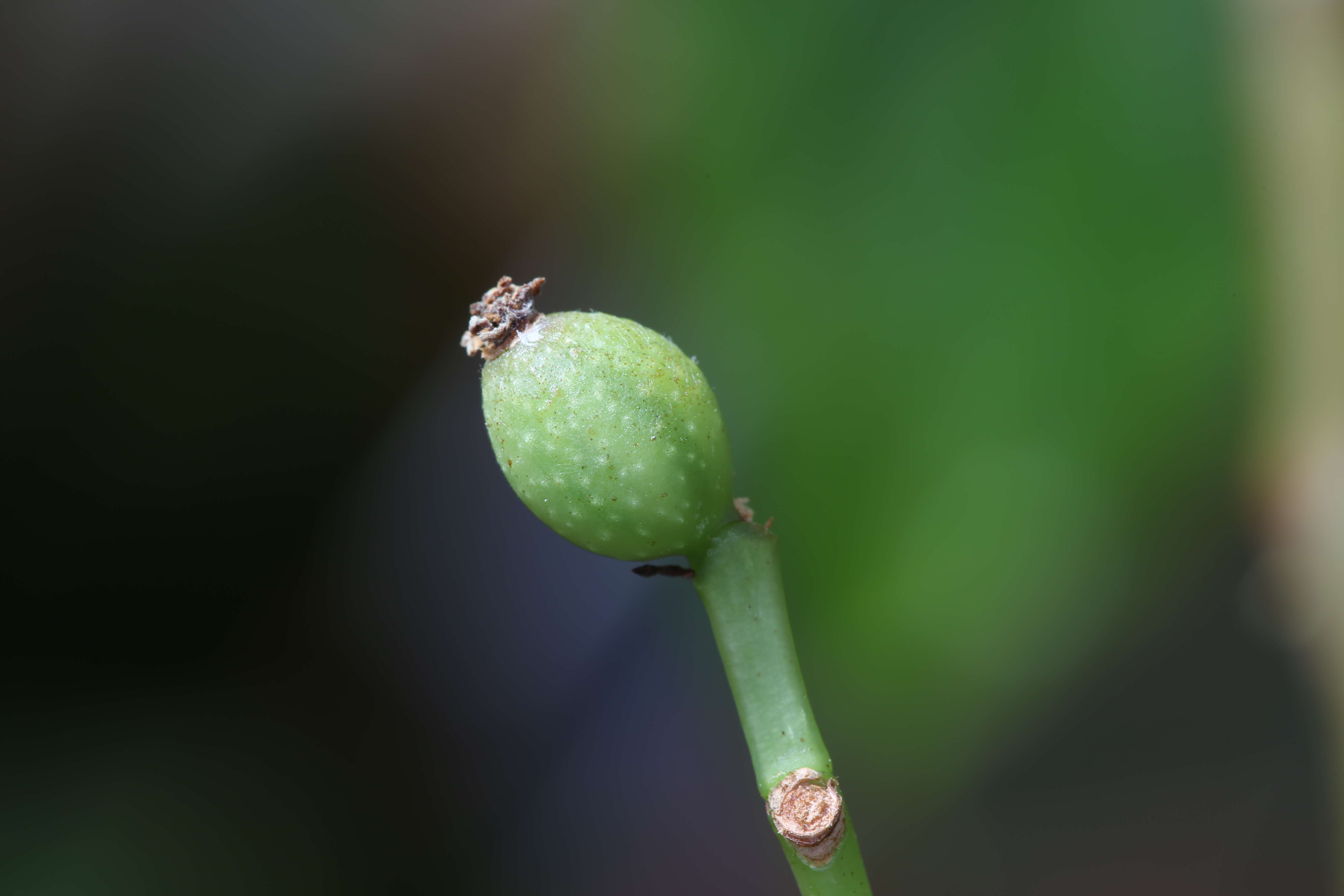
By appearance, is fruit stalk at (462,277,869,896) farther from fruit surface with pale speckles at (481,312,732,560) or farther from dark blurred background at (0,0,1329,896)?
dark blurred background at (0,0,1329,896)

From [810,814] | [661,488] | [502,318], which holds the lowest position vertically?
[810,814]

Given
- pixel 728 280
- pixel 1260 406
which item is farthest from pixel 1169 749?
pixel 728 280

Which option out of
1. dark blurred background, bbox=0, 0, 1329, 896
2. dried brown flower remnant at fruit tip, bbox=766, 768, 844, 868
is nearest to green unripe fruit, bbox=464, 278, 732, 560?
dried brown flower remnant at fruit tip, bbox=766, 768, 844, 868

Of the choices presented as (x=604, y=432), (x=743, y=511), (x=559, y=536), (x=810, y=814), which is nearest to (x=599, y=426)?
(x=604, y=432)

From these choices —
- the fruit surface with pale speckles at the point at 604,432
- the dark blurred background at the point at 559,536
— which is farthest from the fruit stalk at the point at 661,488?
the dark blurred background at the point at 559,536

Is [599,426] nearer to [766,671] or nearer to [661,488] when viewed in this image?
[661,488]

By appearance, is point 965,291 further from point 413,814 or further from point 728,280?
point 413,814
